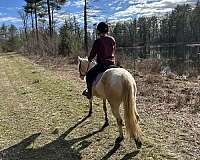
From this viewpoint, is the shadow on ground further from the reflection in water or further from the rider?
the reflection in water

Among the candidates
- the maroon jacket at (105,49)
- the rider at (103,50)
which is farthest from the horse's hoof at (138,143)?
the maroon jacket at (105,49)

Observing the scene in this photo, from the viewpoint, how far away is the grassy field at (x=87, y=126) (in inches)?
297

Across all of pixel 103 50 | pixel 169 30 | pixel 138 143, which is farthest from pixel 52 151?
pixel 169 30

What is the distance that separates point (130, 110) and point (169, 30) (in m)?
122

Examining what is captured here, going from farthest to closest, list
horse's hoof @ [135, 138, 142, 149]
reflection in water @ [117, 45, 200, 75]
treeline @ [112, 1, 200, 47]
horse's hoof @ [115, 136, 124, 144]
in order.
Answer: treeline @ [112, 1, 200, 47] < reflection in water @ [117, 45, 200, 75] < horse's hoof @ [115, 136, 124, 144] < horse's hoof @ [135, 138, 142, 149]

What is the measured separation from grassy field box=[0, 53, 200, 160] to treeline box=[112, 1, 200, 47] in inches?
3808

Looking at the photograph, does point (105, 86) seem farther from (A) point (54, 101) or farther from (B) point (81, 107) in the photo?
(A) point (54, 101)

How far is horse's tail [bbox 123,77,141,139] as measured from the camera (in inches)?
288

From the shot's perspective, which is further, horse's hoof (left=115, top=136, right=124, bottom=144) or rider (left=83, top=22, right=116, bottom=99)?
rider (left=83, top=22, right=116, bottom=99)

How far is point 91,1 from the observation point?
37688mm

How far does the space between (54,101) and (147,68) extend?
31.4 feet

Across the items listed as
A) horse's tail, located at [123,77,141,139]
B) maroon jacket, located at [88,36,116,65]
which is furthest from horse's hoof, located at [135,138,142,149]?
maroon jacket, located at [88,36,116,65]

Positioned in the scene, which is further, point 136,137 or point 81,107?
point 81,107

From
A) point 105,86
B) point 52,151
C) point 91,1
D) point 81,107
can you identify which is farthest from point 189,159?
point 91,1
